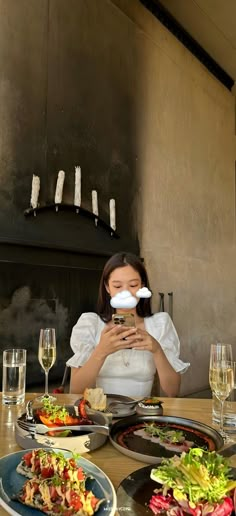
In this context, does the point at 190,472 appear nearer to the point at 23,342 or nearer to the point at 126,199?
the point at 23,342

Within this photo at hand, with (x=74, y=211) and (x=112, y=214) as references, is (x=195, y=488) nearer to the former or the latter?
(x=74, y=211)

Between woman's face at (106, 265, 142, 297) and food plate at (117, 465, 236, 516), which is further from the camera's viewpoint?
woman's face at (106, 265, 142, 297)

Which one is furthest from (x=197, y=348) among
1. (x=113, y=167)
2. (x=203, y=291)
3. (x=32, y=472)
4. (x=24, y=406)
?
(x=32, y=472)

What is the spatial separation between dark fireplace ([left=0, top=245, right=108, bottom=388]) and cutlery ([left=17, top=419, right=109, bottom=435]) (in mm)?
1477

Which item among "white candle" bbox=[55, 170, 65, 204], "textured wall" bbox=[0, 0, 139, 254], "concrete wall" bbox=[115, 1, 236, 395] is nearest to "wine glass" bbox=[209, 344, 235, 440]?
"textured wall" bbox=[0, 0, 139, 254]

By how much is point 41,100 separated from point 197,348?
2.73 m

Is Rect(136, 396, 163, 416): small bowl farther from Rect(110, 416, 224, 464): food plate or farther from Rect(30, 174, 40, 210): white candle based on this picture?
Rect(30, 174, 40, 210): white candle

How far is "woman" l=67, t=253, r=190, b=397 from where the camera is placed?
1.22 metres

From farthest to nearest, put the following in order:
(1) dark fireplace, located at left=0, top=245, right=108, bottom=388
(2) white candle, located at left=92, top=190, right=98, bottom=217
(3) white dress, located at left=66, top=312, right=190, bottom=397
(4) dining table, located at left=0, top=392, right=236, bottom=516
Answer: (2) white candle, located at left=92, top=190, right=98, bottom=217
(1) dark fireplace, located at left=0, top=245, right=108, bottom=388
(3) white dress, located at left=66, top=312, right=190, bottom=397
(4) dining table, located at left=0, top=392, right=236, bottom=516

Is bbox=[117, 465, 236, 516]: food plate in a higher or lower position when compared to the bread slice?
lower

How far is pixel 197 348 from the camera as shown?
12.9 ft

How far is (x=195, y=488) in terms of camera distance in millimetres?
515

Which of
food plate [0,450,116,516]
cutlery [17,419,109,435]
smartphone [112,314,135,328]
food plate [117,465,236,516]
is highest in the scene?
smartphone [112,314,135,328]

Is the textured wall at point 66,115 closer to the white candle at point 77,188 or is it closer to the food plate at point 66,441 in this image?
the white candle at point 77,188
